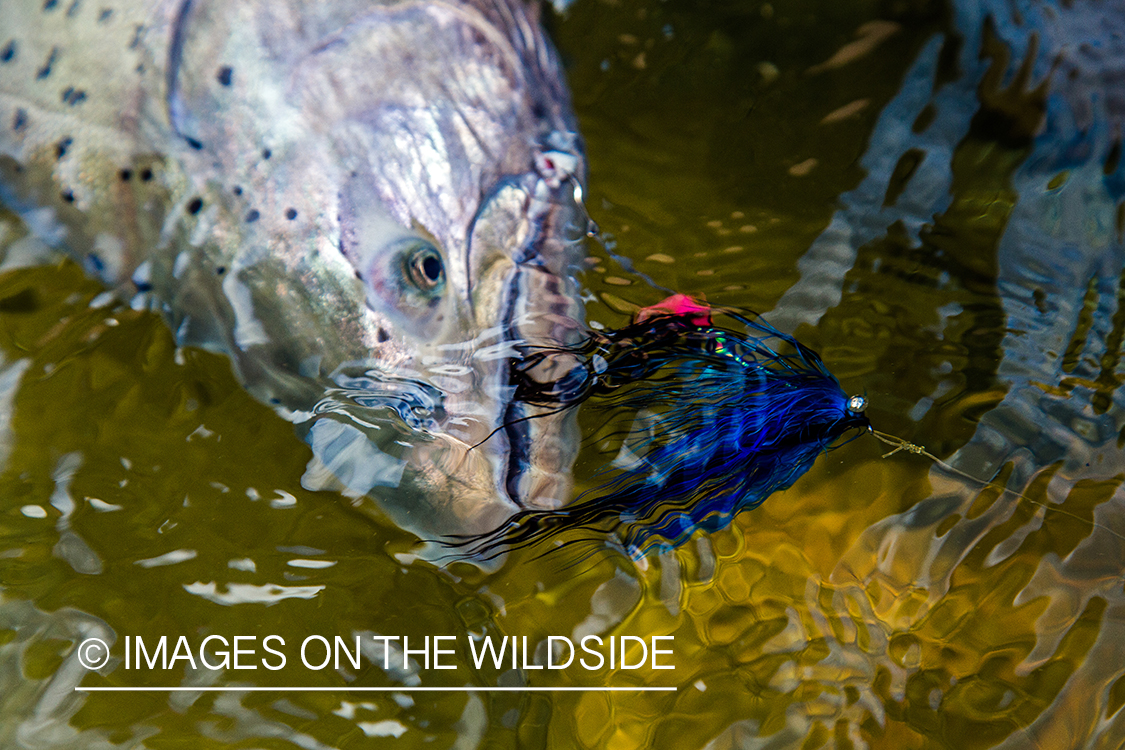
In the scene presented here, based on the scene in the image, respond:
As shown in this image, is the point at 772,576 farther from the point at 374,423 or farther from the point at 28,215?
the point at 28,215

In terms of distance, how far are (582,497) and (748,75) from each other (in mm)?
637

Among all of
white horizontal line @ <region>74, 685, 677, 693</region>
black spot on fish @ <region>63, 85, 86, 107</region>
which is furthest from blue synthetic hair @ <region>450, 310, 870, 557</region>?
black spot on fish @ <region>63, 85, 86, 107</region>

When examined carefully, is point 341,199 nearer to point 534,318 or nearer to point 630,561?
point 534,318

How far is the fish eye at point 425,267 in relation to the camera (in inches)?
28.2

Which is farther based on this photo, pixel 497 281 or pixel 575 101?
pixel 575 101

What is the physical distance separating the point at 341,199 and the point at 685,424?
467 mm

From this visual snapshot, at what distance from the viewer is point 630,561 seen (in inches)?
35.1

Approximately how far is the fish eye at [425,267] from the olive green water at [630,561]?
0.76ft

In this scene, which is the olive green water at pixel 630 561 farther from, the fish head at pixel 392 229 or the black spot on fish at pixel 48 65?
the black spot on fish at pixel 48 65

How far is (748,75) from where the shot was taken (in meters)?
0.98

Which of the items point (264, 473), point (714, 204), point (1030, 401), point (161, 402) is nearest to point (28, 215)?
point (161, 402)

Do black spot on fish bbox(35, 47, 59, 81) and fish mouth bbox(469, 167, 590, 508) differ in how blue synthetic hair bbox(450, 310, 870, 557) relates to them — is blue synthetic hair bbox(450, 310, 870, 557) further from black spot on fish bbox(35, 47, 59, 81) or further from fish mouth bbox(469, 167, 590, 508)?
black spot on fish bbox(35, 47, 59, 81)

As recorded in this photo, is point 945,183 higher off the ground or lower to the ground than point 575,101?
lower

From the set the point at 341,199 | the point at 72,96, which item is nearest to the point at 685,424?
the point at 341,199
